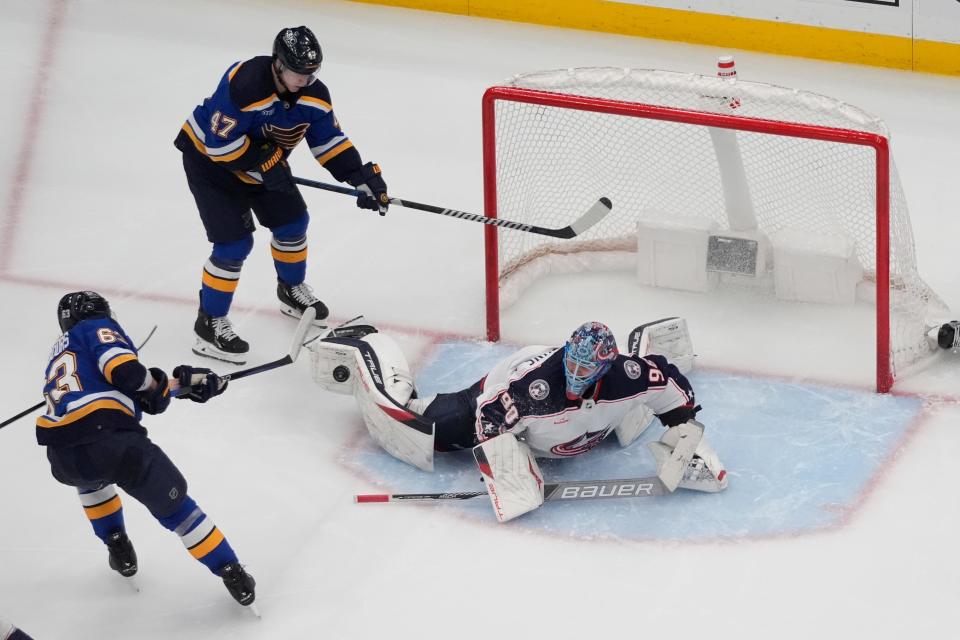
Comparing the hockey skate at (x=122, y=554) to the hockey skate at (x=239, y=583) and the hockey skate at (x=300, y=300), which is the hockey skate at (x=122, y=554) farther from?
the hockey skate at (x=300, y=300)

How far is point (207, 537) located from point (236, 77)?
5.19ft

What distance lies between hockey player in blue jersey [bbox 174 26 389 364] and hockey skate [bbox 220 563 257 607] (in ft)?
4.64

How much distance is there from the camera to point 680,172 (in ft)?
19.7

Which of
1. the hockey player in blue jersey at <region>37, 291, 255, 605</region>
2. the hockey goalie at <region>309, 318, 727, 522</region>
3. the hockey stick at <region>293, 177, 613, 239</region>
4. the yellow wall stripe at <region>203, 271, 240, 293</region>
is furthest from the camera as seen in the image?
the yellow wall stripe at <region>203, 271, 240, 293</region>

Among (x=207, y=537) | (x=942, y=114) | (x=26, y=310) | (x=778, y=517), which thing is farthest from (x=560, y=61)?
(x=207, y=537)

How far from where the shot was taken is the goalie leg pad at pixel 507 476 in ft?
16.3

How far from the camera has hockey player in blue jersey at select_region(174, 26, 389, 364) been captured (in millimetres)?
5387

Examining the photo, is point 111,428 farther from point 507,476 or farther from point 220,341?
point 220,341

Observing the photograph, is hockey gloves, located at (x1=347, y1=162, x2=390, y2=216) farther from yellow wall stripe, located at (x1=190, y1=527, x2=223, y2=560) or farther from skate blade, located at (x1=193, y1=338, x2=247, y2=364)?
yellow wall stripe, located at (x1=190, y1=527, x2=223, y2=560)

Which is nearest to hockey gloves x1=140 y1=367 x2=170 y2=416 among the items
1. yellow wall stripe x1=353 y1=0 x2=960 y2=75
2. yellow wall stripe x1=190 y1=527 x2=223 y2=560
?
yellow wall stripe x1=190 y1=527 x2=223 y2=560

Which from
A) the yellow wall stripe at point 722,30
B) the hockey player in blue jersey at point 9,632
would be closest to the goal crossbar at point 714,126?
the hockey player in blue jersey at point 9,632

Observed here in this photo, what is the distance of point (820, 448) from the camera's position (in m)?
5.29

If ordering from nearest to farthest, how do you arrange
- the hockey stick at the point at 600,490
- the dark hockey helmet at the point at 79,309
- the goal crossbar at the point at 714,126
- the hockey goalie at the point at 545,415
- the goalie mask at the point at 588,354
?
the dark hockey helmet at the point at 79,309
the goalie mask at the point at 588,354
the hockey goalie at the point at 545,415
the hockey stick at the point at 600,490
the goal crossbar at the point at 714,126

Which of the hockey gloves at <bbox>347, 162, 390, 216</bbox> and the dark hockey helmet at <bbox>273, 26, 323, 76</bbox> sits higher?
the dark hockey helmet at <bbox>273, 26, 323, 76</bbox>
